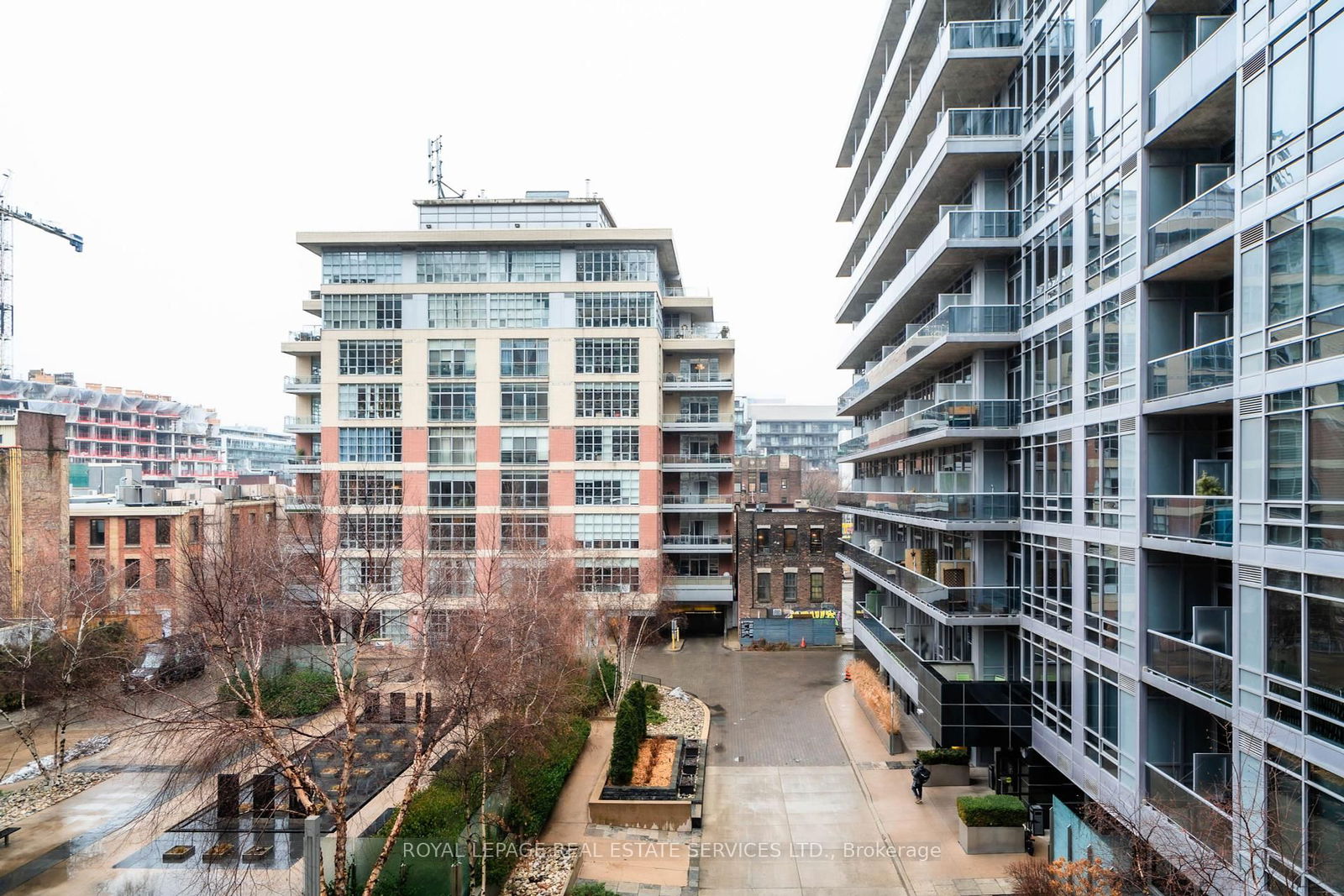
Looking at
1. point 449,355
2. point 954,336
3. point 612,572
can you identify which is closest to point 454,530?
point 612,572

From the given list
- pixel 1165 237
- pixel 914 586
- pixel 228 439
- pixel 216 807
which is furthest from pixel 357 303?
pixel 228 439

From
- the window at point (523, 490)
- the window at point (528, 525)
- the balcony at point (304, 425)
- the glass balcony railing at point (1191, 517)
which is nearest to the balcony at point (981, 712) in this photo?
the glass balcony railing at point (1191, 517)

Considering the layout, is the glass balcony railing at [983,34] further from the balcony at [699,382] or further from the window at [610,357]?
the balcony at [699,382]

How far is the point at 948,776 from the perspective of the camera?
795 inches

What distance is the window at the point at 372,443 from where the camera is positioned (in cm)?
3906

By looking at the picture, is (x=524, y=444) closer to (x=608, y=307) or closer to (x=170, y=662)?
(x=608, y=307)

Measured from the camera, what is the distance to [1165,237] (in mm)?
12633

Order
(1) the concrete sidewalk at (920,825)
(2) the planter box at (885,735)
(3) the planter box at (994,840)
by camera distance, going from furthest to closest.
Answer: (2) the planter box at (885,735) → (3) the planter box at (994,840) → (1) the concrete sidewalk at (920,825)

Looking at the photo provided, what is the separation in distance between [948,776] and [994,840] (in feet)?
13.0

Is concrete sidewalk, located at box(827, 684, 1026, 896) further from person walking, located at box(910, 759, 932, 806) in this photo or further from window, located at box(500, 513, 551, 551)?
window, located at box(500, 513, 551, 551)

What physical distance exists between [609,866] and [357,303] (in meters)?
32.0

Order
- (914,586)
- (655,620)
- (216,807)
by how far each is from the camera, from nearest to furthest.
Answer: (216,807)
(914,586)
(655,620)

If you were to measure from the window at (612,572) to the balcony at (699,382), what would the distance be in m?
9.76

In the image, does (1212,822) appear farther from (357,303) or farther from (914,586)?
(357,303)
